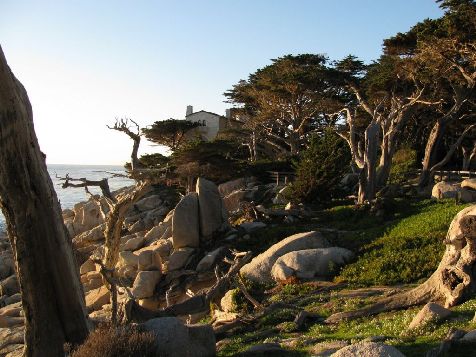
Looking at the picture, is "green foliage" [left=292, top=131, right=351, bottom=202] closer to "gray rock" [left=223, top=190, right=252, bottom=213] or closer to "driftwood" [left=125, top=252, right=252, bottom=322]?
"gray rock" [left=223, top=190, right=252, bottom=213]

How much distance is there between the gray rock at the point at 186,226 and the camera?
76.7 feet

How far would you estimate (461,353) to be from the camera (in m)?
7.79

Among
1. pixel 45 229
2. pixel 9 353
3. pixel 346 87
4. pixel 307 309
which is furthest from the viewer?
pixel 346 87

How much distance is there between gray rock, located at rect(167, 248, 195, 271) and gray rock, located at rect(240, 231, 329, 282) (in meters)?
3.74

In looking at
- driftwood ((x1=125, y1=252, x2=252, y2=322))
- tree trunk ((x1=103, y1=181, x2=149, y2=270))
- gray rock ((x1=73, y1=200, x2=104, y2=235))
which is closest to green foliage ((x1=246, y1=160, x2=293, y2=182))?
gray rock ((x1=73, y1=200, x2=104, y2=235))

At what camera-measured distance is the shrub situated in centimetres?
852

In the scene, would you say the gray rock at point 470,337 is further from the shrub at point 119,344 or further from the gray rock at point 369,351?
the shrub at point 119,344

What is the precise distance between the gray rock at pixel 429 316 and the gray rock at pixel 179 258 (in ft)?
43.3

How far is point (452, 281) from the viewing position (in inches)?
480

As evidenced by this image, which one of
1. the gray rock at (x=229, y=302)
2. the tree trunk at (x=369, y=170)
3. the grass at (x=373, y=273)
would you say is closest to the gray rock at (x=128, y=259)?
the grass at (x=373, y=273)

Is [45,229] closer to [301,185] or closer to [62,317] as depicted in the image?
[62,317]

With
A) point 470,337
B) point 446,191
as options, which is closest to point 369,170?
point 446,191

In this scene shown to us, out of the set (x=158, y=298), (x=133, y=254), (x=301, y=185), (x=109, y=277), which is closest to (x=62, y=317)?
(x=109, y=277)

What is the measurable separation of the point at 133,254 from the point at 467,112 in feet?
88.4
